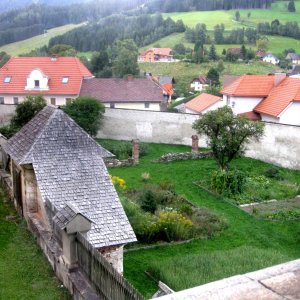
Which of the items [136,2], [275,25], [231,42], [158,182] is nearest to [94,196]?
[158,182]

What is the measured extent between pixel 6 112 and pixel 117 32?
77954mm

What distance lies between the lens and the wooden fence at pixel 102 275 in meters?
5.19

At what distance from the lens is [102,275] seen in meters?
5.98

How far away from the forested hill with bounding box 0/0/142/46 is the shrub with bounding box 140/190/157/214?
10816cm

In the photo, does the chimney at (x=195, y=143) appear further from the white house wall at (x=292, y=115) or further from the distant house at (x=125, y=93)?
the distant house at (x=125, y=93)

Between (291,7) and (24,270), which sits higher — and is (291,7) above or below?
above

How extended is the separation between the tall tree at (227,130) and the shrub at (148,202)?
5.79 meters

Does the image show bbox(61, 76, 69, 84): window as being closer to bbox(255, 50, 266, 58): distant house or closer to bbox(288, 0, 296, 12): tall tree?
bbox(255, 50, 266, 58): distant house

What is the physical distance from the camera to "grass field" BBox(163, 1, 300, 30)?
123562 mm

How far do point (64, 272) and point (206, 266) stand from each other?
5331 mm

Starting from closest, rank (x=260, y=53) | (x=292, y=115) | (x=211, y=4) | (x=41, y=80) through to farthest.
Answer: (x=292, y=115), (x=41, y=80), (x=260, y=53), (x=211, y=4)

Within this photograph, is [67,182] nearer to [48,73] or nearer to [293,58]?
[48,73]

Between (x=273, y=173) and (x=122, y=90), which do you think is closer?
(x=273, y=173)

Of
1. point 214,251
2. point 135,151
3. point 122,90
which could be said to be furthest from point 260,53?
point 214,251
